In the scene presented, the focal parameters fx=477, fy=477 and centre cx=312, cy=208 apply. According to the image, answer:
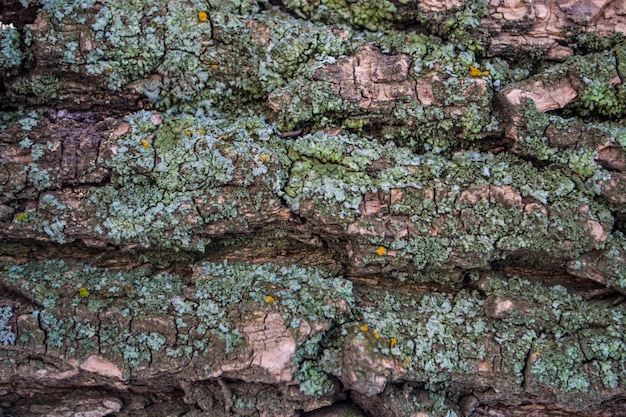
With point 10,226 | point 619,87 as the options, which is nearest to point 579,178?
point 619,87

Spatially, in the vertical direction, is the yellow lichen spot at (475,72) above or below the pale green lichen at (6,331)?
above

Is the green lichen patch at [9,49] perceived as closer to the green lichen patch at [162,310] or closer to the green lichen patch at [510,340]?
the green lichen patch at [162,310]

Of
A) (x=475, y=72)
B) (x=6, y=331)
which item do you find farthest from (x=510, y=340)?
(x=6, y=331)

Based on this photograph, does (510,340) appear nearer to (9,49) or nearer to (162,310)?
(162,310)

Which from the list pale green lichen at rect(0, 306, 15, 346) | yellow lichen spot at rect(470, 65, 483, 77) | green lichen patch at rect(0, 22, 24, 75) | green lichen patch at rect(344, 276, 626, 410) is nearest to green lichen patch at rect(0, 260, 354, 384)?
pale green lichen at rect(0, 306, 15, 346)

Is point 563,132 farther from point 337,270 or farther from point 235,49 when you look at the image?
point 235,49

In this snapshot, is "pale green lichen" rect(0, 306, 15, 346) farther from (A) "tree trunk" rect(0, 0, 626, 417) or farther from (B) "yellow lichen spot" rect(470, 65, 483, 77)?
(B) "yellow lichen spot" rect(470, 65, 483, 77)

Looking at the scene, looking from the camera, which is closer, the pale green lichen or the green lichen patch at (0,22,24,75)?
the pale green lichen

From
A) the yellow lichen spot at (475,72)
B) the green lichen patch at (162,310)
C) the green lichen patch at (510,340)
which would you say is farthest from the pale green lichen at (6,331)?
the yellow lichen spot at (475,72)
